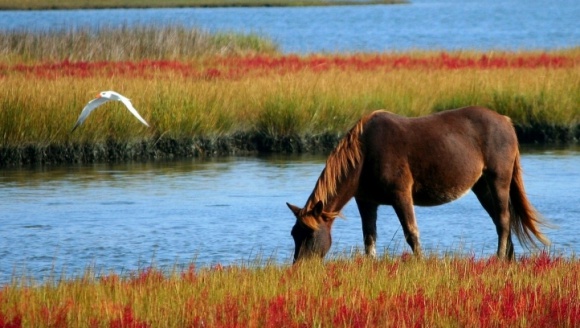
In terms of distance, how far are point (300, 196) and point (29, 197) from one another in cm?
336

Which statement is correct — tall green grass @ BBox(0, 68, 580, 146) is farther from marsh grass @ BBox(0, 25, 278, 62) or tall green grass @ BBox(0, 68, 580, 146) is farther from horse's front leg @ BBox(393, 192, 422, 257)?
horse's front leg @ BBox(393, 192, 422, 257)

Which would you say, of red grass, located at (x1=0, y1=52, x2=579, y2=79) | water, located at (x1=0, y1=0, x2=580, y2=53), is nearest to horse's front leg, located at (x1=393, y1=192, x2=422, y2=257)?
red grass, located at (x1=0, y1=52, x2=579, y2=79)

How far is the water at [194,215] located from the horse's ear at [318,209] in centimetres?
156

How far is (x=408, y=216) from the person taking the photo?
8.70 m

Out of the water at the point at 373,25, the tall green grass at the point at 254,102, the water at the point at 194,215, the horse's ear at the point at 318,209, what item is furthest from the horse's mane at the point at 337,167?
the water at the point at 373,25

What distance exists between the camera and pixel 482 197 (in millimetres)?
9734

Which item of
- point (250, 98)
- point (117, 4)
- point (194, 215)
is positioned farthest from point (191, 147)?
point (117, 4)

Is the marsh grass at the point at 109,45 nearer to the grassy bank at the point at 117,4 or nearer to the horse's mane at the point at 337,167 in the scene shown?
the horse's mane at the point at 337,167

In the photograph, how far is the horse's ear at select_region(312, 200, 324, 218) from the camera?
8.23 m

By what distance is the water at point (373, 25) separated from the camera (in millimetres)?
47625

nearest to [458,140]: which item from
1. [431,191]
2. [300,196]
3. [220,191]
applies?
[431,191]

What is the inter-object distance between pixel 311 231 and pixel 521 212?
2251mm

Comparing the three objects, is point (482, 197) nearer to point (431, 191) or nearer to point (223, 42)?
point (431, 191)

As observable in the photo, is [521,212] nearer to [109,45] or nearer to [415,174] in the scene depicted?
[415,174]
